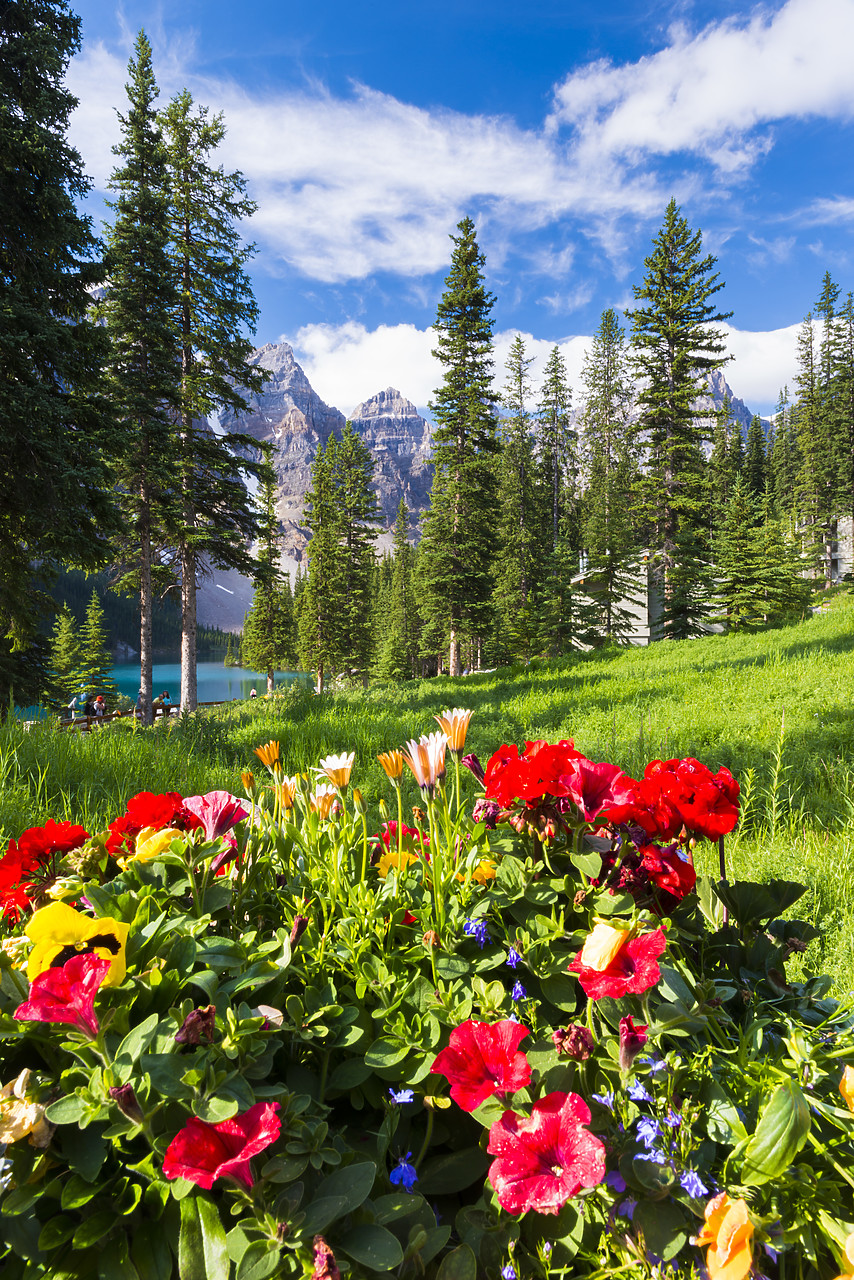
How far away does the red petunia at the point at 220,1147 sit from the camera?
0.65 m

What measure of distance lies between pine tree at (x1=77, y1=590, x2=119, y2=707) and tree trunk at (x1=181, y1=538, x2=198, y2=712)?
13271 millimetres

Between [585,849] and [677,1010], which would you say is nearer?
[677,1010]

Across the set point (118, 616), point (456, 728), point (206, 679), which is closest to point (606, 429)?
point (456, 728)

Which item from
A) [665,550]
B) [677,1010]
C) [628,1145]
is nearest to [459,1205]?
[628,1145]

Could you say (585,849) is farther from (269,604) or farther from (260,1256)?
(269,604)

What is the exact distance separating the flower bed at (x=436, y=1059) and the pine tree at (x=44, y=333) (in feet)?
26.7

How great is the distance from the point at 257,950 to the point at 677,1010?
0.68 meters

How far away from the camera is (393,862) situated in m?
1.33

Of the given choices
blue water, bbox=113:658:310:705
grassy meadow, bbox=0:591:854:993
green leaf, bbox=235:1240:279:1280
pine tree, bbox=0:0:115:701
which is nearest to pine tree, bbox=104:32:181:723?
pine tree, bbox=0:0:115:701

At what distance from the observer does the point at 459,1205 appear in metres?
0.95

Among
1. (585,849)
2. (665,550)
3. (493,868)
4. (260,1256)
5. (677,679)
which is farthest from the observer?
(665,550)

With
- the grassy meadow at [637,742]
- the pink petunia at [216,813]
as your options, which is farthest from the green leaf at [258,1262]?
the grassy meadow at [637,742]

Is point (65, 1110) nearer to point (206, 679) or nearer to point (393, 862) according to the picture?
point (393, 862)

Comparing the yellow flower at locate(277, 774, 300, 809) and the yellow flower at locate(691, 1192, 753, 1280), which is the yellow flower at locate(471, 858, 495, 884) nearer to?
the yellow flower at locate(277, 774, 300, 809)
